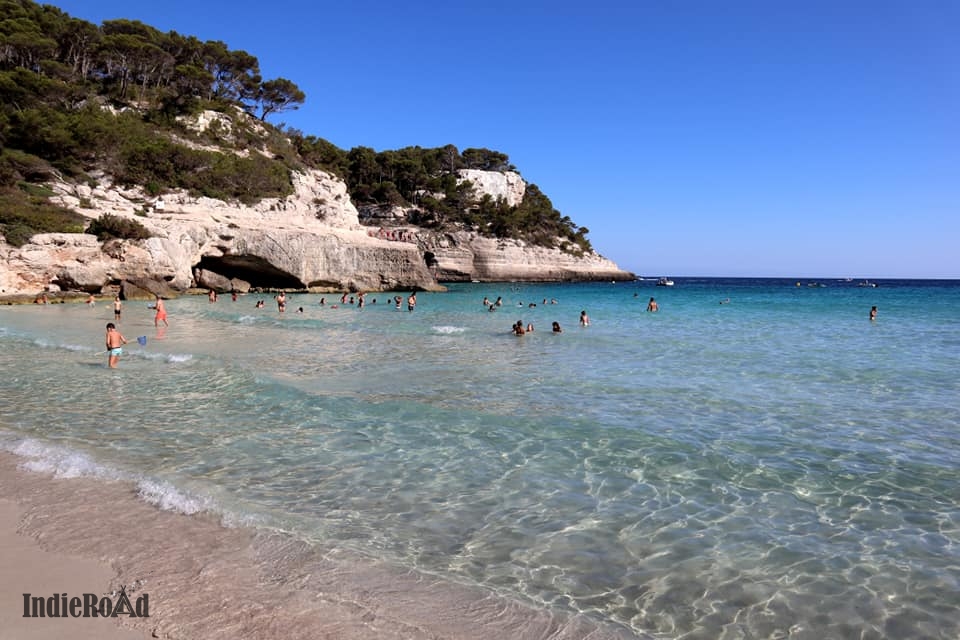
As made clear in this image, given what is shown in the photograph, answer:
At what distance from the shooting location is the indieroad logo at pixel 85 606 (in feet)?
11.2


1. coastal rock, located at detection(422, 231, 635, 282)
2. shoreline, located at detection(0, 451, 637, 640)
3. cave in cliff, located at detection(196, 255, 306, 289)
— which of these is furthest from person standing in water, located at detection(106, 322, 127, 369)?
coastal rock, located at detection(422, 231, 635, 282)

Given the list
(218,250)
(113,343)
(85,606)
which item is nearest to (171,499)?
(85,606)

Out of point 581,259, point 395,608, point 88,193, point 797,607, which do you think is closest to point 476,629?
point 395,608

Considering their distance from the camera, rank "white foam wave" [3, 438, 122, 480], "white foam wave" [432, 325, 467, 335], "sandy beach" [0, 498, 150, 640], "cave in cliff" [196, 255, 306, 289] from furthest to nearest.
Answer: "cave in cliff" [196, 255, 306, 289], "white foam wave" [432, 325, 467, 335], "white foam wave" [3, 438, 122, 480], "sandy beach" [0, 498, 150, 640]

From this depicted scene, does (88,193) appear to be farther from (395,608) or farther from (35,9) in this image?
(395,608)

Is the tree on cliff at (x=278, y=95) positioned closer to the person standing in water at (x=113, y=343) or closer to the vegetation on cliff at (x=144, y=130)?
the vegetation on cliff at (x=144, y=130)

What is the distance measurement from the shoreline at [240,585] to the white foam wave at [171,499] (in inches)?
4.6

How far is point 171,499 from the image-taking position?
5320mm

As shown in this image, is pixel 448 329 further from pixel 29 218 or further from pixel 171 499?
pixel 29 218

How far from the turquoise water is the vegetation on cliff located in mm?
27680

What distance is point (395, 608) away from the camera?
3678 mm

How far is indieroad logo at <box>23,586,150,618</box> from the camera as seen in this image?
11.2 feet

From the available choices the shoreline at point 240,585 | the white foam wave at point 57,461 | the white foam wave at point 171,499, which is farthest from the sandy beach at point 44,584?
the white foam wave at point 57,461

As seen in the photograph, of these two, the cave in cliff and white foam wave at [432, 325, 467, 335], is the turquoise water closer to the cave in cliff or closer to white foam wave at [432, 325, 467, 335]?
white foam wave at [432, 325, 467, 335]
